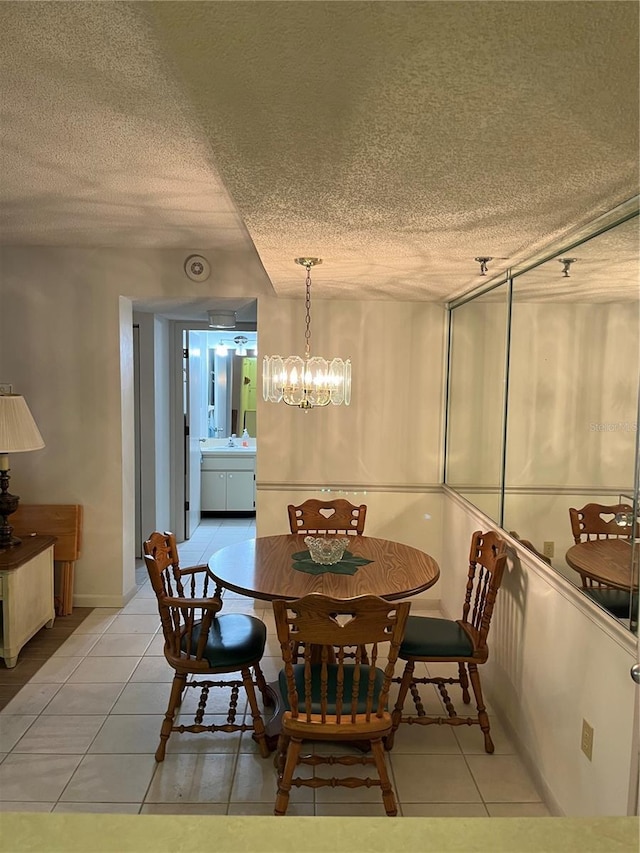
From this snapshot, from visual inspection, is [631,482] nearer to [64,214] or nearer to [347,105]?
[347,105]

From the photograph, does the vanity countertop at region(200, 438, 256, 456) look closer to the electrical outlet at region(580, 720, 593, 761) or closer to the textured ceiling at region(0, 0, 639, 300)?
the textured ceiling at region(0, 0, 639, 300)

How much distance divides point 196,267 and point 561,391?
2.54 meters

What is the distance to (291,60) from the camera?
3.53ft

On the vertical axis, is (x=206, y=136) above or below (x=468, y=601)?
above

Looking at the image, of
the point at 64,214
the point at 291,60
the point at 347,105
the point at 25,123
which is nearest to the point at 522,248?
the point at 347,105

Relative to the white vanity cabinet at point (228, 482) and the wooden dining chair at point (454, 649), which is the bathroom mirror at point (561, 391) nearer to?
the wooden dining chair at point (454, 649)

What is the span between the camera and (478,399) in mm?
3742

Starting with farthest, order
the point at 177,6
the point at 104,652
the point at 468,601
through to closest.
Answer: the point at 104,652 → the point at 468,601 → the point at 177,6

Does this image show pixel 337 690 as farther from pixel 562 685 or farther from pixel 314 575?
pixel 562 685

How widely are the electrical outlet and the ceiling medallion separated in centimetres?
336

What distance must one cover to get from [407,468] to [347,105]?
11.0 feet

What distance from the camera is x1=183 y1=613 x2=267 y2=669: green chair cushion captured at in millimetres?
2584

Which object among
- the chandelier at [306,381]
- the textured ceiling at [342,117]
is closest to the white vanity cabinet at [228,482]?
the chandelier at [306,381]

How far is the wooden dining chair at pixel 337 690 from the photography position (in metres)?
2.05
